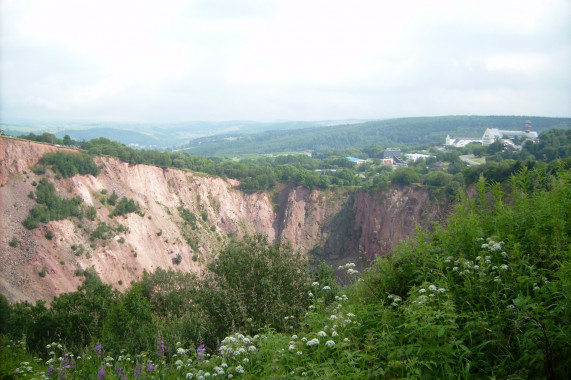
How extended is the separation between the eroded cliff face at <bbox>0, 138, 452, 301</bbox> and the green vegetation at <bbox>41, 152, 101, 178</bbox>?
0.74 m

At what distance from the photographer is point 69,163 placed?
43.4m

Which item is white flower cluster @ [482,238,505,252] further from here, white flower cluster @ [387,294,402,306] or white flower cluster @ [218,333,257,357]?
white flower cluster @ [218,333,257,357]

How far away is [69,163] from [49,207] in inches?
281

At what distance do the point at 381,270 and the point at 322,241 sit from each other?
49606 millimetres

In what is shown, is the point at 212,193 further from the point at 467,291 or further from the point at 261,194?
the point at 467,291

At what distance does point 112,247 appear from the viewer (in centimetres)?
4053

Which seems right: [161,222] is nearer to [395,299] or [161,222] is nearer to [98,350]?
[98,350]

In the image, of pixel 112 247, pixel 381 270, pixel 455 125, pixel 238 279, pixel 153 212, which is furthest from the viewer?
pixel 455 125

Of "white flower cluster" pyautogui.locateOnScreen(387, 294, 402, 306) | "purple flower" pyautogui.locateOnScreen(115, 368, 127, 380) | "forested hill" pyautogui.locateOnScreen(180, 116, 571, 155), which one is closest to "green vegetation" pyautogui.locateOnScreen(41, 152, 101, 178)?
"purple flower" pyautogui.locateOnScreen(115, 368, 127, 380)

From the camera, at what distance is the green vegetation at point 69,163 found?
42.2 metres

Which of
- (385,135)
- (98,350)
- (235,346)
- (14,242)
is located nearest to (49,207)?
(14,242)

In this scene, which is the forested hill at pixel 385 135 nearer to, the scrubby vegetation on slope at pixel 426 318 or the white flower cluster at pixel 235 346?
the scrubby vegetation on slope at pixel 426 318

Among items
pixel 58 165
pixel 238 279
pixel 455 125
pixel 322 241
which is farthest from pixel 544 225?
pixel 455 125

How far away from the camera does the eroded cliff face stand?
33.8 m
